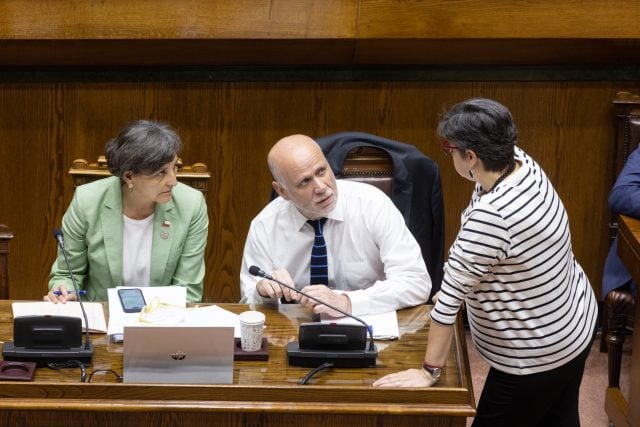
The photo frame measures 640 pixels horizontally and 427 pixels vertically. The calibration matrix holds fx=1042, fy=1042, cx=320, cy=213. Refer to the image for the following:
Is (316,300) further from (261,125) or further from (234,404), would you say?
(261,125)

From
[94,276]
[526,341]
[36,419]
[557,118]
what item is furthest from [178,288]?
[557,118]

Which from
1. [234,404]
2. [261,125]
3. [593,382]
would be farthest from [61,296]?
[593,382]

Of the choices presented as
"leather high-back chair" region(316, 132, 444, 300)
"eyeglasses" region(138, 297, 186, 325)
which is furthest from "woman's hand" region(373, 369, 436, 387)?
"leather high-back chair" region(316, 132, 444, 300)

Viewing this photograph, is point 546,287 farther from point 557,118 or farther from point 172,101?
point 172,101

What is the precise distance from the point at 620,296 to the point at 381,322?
1.08 m

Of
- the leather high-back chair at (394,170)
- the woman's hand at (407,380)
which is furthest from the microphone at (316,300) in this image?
the leather high-back chair at (394,170)

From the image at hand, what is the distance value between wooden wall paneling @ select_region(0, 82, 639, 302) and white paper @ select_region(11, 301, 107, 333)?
5.15 feet

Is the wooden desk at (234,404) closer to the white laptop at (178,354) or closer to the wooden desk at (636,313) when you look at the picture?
the white laptop at (178,354)

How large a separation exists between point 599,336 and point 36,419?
8.95 ft

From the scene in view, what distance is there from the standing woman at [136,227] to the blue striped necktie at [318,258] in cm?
37

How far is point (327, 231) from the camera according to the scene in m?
3.21

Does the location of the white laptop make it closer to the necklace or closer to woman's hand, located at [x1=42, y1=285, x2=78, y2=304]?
woman's hand, located at [x1=42, y1=285, x2=78, y2=304]

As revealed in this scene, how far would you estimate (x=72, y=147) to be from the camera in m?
4.35

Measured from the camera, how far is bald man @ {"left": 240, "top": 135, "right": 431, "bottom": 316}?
3.05 m
